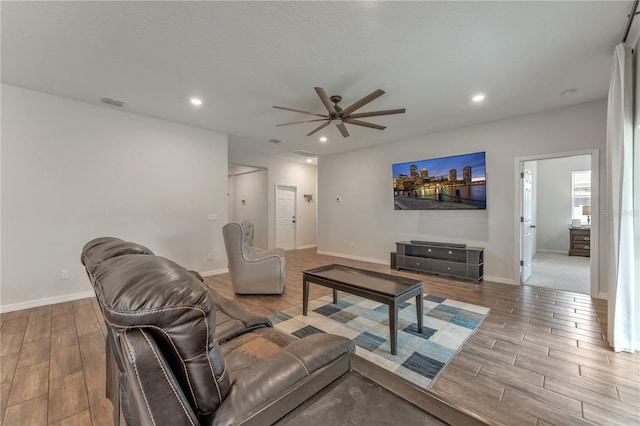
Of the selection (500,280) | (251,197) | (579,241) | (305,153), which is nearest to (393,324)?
(500,280)

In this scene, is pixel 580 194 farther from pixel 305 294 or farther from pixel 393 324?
pixel 305 294

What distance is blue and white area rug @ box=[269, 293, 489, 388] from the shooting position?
7.00 feet

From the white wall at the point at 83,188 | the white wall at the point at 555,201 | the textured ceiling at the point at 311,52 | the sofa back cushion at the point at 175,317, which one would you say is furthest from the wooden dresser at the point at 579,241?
the sofa back cushion at the point at 175,317

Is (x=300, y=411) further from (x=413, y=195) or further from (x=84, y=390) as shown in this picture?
(x=413, y=195)

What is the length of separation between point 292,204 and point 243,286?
4744 mm

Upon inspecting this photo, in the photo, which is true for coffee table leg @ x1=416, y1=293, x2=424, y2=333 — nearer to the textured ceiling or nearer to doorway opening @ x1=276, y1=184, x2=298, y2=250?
the textured ceiling

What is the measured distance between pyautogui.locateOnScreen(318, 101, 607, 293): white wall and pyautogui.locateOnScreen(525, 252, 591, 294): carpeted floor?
0.70 metres

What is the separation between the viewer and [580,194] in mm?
6922

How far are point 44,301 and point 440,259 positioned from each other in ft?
19.8

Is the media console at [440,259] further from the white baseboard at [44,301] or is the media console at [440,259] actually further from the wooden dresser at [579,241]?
the white baseboard at [44,301]

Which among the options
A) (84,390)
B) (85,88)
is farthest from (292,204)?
(84,390)

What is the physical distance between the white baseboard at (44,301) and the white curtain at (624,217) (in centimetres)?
619

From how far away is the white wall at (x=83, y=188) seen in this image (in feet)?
11.0

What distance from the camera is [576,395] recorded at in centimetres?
178
